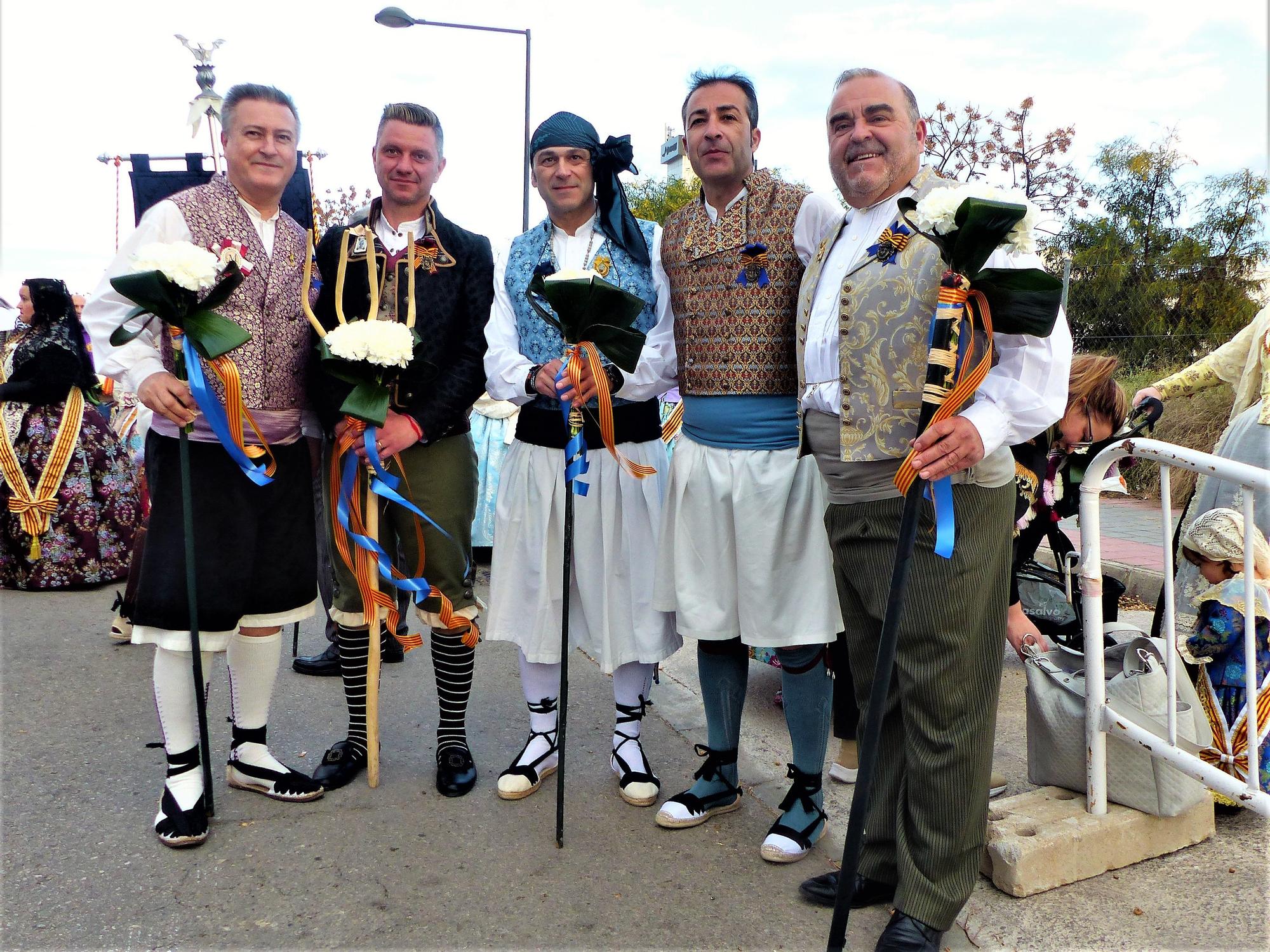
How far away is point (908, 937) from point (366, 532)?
204cm

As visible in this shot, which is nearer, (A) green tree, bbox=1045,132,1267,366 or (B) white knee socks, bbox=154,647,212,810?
(B) white knee socks, bbox=154,647,212,810

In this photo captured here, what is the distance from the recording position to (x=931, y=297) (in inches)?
91.8

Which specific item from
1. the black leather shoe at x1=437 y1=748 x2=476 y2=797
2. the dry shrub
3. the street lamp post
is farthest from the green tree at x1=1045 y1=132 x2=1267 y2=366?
the black leather shoe at x1=437 y1=748 x2=476 y2=797

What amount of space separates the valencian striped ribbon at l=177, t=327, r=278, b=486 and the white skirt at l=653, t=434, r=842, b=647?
132 cm

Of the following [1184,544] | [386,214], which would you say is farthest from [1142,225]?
[386,214]

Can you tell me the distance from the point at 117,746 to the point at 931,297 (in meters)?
3.38

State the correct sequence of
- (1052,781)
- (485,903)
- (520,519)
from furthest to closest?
(520,519) → (1052,781) → (485,903)

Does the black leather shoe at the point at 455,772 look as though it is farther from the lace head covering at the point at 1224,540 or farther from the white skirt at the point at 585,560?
the lace head covering at the point at 1224,540

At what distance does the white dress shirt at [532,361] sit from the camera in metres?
3.16

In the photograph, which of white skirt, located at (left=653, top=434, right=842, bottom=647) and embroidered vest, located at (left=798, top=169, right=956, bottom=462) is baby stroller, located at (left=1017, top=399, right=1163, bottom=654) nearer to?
white skirt, located at (left=653, top=434, right=842, bottom=647)

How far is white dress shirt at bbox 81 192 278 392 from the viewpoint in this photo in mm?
2988

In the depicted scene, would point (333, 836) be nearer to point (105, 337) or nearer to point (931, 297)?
point (105, 337)

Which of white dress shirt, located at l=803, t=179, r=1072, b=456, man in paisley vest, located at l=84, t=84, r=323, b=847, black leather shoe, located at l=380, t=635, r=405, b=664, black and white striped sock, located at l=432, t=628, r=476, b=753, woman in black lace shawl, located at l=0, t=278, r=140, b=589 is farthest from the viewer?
woman in black lace shawl, located at l=0, t=278, r=140, b=589

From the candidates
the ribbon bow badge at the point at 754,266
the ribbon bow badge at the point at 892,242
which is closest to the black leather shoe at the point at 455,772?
the ribbon bow badge at the point at 754,266
